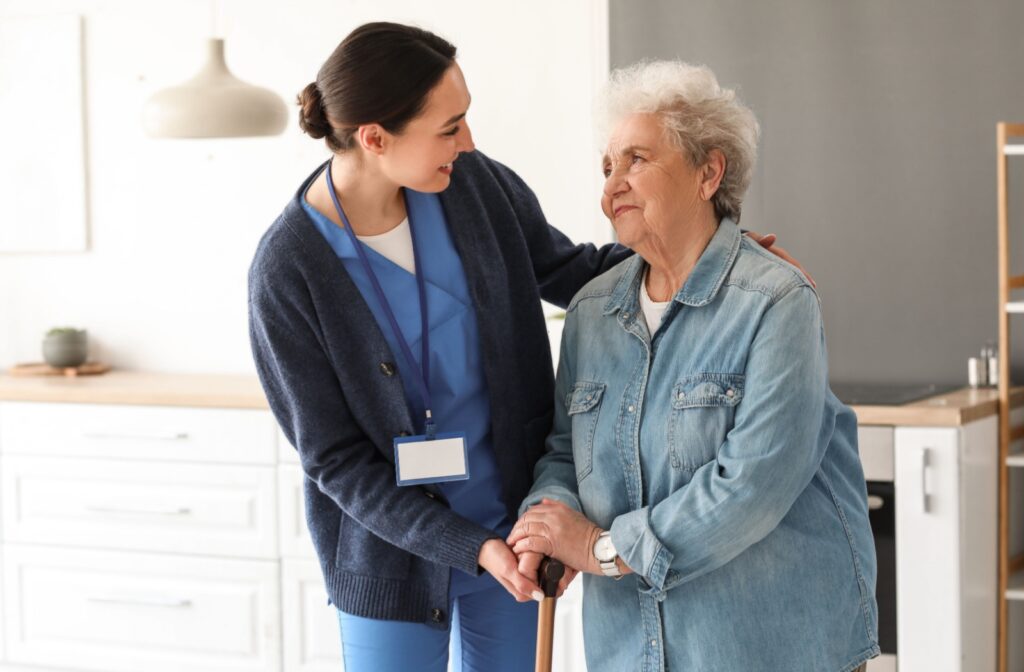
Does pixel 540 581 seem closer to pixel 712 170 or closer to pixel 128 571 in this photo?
pixel 712 170

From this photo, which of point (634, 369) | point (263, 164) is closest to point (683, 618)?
point (634, 369)

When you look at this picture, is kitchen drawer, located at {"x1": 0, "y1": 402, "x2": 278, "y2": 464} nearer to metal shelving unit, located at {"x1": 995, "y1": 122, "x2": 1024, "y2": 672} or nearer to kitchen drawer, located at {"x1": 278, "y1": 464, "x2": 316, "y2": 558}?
kitchen drawer, located at {"x1": 278, "y1": 464, "x2": 316, "y2": 558}

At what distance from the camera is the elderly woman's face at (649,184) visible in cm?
163

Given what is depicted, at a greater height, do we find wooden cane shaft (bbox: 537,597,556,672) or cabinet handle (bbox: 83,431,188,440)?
cabinet handle (bbox: 83,431,188,440)

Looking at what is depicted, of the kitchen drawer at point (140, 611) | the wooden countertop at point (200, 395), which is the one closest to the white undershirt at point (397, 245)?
the wooden countertop at point (200, 395)

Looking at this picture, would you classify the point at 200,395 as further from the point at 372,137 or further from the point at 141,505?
the point at 372,137

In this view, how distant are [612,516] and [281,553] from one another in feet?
6.28

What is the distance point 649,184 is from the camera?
1.63 metres

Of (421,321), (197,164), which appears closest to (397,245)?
(421,321)

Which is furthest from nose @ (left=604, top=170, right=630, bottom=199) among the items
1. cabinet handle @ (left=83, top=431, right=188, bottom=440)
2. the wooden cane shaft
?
cabinet handle @ (left=83, top=431, right=188, bottom=440)

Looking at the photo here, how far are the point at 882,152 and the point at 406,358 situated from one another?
6.60 ft

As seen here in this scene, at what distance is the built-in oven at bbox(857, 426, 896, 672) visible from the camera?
9.07 feet

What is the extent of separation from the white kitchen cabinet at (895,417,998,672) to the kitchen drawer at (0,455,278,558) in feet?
5.36

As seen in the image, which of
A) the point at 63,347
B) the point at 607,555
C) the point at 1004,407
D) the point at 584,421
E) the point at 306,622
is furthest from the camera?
the point at 63,347
